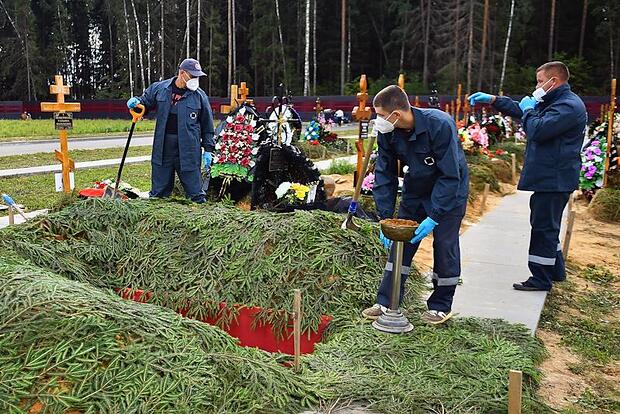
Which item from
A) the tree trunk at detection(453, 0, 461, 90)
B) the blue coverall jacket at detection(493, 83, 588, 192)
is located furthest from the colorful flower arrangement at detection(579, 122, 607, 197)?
the tree trunk at detection(453, 0, 461, 90)

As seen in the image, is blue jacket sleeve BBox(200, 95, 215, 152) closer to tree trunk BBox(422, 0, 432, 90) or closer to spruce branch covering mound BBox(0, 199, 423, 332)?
spruce branch covering mound BBox(0, 199, 423, 332)

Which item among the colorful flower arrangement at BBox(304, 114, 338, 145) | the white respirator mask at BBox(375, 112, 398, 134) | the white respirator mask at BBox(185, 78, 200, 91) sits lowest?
the colorful flower arrangement at BBox(304, 114, 338, 145)

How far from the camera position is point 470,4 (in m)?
33.5

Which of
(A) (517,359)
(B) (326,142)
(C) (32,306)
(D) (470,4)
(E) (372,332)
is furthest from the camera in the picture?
(D) (470,4)

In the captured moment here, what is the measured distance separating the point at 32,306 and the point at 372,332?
5.93 feet

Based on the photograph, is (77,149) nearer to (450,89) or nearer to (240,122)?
(240,122)

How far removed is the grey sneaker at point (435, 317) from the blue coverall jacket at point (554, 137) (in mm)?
1529

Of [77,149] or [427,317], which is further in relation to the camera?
[77,149]

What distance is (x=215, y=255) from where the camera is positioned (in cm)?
439

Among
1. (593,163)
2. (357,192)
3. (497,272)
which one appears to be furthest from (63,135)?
(593,163)

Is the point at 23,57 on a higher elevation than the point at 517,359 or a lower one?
higher

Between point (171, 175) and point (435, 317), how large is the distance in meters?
3.40

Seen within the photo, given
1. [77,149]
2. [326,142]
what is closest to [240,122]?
[326,142]

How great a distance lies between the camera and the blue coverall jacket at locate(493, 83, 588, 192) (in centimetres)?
456
